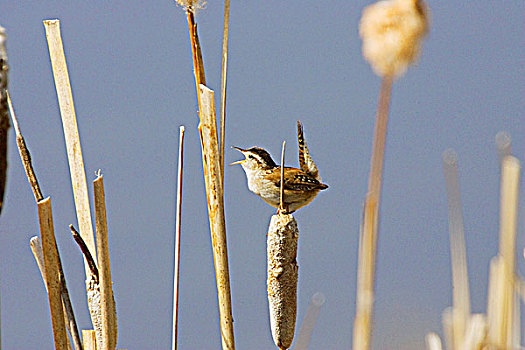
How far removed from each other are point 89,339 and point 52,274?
0.19 metres

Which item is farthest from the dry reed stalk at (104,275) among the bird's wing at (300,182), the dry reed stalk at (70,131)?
the bird's wing at (300,182)

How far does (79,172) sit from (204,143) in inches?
11.0

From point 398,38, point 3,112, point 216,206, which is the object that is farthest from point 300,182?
point 3,112

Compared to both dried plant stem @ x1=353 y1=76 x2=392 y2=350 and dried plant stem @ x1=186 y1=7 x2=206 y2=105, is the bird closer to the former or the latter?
dried plant stem @ x1=186 y1=7 x2=206 y2=105

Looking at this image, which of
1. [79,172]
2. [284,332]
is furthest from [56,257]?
[284,332]

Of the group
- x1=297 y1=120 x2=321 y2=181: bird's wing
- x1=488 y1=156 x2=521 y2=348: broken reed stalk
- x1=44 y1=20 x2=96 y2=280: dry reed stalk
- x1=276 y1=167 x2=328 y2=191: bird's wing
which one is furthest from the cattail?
x1=297 y1=120 x2=321 y2=181: bird's wing

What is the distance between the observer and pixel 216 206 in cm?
145

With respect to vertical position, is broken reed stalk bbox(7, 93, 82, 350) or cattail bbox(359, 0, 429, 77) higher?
cattail bbox(359, 0, 429, 77)

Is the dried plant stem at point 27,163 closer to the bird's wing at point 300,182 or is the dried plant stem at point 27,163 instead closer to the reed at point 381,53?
the reed at point 381,53

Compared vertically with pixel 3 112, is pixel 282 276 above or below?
below

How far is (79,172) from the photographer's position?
58.7 inches

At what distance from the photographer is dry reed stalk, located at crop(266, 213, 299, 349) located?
1578 mm

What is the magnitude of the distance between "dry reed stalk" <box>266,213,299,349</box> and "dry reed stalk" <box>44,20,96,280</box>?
16.1 inches

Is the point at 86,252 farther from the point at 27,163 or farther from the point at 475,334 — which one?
the point at 475,334
